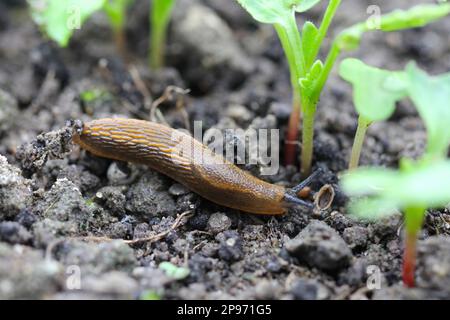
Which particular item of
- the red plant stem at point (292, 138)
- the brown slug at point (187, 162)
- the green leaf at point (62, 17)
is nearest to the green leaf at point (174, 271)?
the brown slug at point (187, 162)

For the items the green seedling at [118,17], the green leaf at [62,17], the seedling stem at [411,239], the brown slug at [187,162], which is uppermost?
the green seedling at [118,17]

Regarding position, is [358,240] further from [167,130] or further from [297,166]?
[167,130]

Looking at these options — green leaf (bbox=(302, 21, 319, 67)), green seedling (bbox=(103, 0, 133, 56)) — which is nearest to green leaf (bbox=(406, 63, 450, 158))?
green leaf (bbox=(302, 21, 319, 67))

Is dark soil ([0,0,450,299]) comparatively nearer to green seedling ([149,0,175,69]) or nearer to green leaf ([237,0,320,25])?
green seedling ([149,0,175,69])

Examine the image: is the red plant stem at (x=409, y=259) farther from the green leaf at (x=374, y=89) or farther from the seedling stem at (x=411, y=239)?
the green leaf at (x=374, y=89)
